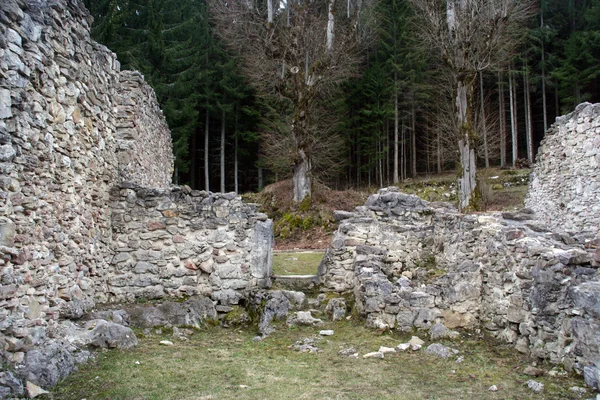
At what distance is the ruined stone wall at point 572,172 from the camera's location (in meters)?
12.6

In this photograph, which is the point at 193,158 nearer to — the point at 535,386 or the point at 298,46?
the point at 298,46

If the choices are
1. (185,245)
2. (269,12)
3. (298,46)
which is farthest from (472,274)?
(269,12)

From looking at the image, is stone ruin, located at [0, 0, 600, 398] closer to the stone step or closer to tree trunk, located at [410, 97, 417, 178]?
the stone step

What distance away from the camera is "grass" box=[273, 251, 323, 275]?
37.2 feet

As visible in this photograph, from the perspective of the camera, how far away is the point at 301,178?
1950 centimetres

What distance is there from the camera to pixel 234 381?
5406 mm

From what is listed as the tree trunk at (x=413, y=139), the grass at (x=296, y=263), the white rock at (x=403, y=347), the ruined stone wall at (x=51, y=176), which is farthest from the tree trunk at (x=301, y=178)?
the tree trunk at (x=413, y=139)

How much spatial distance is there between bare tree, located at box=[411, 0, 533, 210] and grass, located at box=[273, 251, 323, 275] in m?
5.75

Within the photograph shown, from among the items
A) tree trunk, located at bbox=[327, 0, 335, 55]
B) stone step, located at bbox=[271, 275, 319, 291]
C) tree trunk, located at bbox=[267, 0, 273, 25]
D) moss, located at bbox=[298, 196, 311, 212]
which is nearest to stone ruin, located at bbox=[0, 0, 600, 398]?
stone step, located at bbox=[271, 275, 319, 291]

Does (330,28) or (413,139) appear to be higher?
(330,28)

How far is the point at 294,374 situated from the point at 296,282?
4.24 metres

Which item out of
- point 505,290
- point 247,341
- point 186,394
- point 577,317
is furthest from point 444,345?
point 186,394

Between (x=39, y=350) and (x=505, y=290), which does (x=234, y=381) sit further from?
(x=505, y=290)

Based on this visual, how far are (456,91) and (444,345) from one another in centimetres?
1220
